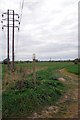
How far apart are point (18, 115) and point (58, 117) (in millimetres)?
1376

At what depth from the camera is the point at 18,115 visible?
31.7ft

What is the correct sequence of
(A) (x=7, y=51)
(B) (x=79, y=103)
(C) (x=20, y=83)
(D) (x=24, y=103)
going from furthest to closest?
(A) (x=7, y=51)
(C) (x=20, y=83)
(B) (x=79, y=103)
(D) (x=24, y=103)

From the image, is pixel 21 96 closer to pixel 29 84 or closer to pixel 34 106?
pixel 34 106

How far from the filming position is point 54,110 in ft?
35.3

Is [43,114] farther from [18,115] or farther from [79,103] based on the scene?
[79,103]

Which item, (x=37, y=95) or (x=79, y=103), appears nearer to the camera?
(x=37, y=95)

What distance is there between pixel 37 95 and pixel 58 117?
1792mm

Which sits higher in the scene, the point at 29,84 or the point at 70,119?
the point at 29,84

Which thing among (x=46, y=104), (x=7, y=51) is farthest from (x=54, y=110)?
(x=7, y=51)

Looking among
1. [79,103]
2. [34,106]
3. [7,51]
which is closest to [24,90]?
[34,106]

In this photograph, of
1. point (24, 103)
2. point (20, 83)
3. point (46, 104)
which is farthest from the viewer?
point (20, 83)

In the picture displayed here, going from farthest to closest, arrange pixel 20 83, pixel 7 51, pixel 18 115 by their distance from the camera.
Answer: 1. pixel 7 51
2. pixel 20 83
3. pixel 18 115

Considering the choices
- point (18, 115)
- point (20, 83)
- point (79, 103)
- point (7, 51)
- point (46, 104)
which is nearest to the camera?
point (18, 115)

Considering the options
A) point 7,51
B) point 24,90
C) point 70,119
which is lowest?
point 70,119
